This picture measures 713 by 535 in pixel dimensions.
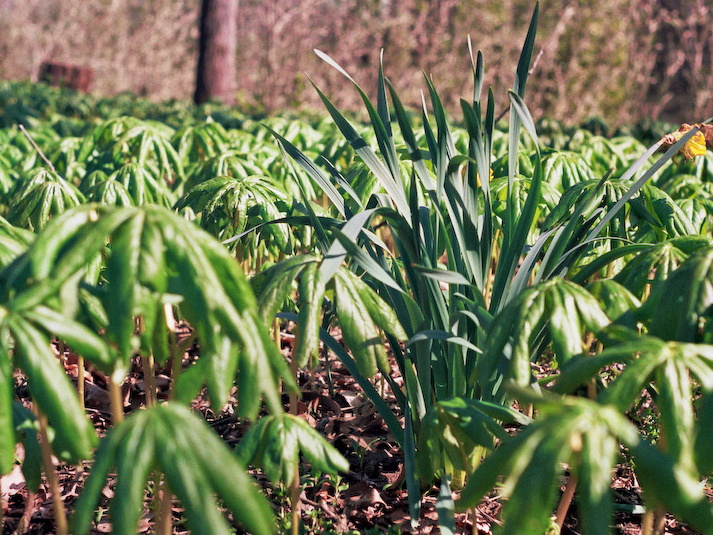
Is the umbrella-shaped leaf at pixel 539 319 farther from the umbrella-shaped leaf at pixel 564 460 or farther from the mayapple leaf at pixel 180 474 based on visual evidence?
the mayapple leaf at pixel 180 474

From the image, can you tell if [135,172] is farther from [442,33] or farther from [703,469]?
[442,33]

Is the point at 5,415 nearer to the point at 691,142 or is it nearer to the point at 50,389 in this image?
the point at 50,389

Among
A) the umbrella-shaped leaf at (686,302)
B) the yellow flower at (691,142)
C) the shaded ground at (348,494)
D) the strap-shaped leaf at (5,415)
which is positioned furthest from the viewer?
the yellow flower at (691,142)

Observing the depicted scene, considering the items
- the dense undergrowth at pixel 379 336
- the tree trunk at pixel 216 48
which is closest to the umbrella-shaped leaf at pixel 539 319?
the dense undergrowth at pixel 379 336

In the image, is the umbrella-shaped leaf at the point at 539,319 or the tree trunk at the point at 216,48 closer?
the umbrella-shaped leaf at the point at 539,319

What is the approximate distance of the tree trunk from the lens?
Result: 7.99m

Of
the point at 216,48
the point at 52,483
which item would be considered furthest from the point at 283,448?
the point at 216,48

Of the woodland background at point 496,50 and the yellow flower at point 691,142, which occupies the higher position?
the woodland background at point 496,50

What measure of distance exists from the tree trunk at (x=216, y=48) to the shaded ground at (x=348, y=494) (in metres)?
6.51

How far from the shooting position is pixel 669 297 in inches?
40.3

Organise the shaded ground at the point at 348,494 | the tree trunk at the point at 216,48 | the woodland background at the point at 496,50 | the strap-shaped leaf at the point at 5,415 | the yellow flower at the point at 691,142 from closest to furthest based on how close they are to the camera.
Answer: the strap-shaped leaf at the point at 5,415
the shaded ground at the point at 348,494
the yellow flower at the point at 691,142
the tree trunk at the point at 216,48
the woodland background at the point at 496,50

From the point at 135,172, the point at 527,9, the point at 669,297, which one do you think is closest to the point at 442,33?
the point at 527,9

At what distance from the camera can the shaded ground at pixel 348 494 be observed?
58.8 inches

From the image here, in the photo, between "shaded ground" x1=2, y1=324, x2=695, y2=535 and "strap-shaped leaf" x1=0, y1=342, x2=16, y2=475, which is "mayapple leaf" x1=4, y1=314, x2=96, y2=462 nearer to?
"strap-shaped leaf" x1=0, y1=342, x2=16, y2=475
